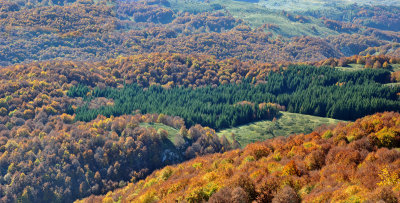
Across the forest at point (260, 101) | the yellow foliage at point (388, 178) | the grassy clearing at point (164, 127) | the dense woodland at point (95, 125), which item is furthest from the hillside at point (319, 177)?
the forest at point (260, 101)

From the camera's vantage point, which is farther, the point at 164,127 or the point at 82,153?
the point at 164,127


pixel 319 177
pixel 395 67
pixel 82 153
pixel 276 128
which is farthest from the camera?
pixel 395 67

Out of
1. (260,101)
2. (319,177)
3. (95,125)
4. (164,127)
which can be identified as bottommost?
(260,101)

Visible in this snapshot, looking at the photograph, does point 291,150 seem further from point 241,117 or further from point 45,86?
point 45,86

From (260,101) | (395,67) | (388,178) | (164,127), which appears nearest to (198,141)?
(164,127)

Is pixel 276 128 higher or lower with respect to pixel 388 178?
lower

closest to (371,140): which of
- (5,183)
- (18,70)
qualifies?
(5,183)

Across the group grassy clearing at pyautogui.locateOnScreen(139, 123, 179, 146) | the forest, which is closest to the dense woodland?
the forest

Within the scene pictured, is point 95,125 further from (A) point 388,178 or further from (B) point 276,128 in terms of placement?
(A) point 388,178

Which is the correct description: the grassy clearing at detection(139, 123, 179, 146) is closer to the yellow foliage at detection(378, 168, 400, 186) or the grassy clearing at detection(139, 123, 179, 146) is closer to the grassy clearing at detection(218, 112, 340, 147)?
the grassy clearing at detection(218, 112, 340, 147)
